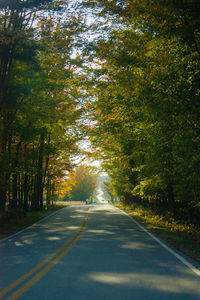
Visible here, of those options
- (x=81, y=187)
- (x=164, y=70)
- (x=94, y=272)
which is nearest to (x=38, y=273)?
(x=94, y=272)

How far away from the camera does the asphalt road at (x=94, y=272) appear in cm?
472

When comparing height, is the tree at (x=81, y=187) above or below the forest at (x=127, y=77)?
below

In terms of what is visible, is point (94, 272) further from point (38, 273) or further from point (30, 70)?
point (30, 70)

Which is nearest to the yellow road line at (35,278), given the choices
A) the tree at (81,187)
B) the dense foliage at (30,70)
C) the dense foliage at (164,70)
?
the dense foliage at (164,70)

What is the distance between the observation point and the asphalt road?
4723mm

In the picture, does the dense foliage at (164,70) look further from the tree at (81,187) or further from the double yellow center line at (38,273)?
the tree at (81,187)

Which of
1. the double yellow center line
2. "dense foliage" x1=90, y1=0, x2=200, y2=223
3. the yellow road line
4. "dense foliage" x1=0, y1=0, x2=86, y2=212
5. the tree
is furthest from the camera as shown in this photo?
the tree

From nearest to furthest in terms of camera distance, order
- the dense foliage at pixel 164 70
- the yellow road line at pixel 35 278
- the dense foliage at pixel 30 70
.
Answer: the yellow road line at pixel 35 278
the dense foliage at pixel 164 70
the dense foliage at pixel 30 70

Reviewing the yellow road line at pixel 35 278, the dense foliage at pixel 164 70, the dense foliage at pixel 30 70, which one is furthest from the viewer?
the dense foliage at pixel 30 70

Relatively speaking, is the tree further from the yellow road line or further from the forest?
the yellow road line

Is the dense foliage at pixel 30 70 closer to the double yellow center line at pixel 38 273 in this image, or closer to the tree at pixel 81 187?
the double yellow center line at pixel 38 273

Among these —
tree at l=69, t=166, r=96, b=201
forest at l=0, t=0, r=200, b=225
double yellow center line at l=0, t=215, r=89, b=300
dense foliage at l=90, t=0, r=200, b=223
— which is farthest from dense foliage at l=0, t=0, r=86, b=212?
tree at l=69, t=166, r=96, b=201

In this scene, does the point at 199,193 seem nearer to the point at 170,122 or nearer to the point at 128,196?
the point at 170,122

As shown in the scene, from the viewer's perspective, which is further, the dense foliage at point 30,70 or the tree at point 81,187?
the tree at point 81,187
